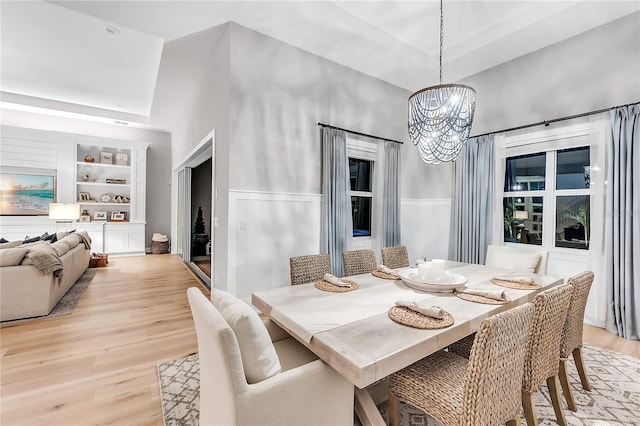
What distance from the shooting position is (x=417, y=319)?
4.59 ft

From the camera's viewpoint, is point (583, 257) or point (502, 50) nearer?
point (583, 257)

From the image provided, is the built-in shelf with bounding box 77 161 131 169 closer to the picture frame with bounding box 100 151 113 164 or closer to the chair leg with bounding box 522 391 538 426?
the picture frame with bounding box 100 151 113 164

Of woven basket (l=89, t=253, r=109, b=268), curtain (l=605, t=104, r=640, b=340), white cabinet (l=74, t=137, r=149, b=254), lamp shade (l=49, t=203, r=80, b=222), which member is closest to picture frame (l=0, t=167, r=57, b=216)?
white cabinet (l=74, t=137, r=149, b=254)

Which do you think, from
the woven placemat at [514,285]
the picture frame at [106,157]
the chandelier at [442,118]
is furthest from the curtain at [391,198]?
the picture frame at [106,157]

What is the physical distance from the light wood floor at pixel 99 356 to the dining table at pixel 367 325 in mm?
1094

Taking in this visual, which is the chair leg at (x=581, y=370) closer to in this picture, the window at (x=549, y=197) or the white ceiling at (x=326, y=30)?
the window at (x=549, y=197)

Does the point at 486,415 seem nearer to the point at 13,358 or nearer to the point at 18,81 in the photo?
the point at 13,358

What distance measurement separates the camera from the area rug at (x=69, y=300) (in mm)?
2988

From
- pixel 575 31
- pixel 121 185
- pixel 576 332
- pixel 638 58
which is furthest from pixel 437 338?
pixel 121 185

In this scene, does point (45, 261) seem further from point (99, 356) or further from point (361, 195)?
point (361, 195)

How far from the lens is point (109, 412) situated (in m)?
1.72

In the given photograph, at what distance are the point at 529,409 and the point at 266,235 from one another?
2.57 meters

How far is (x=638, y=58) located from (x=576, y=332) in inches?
114

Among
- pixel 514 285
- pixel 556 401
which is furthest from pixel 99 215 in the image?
pixel 556 401
